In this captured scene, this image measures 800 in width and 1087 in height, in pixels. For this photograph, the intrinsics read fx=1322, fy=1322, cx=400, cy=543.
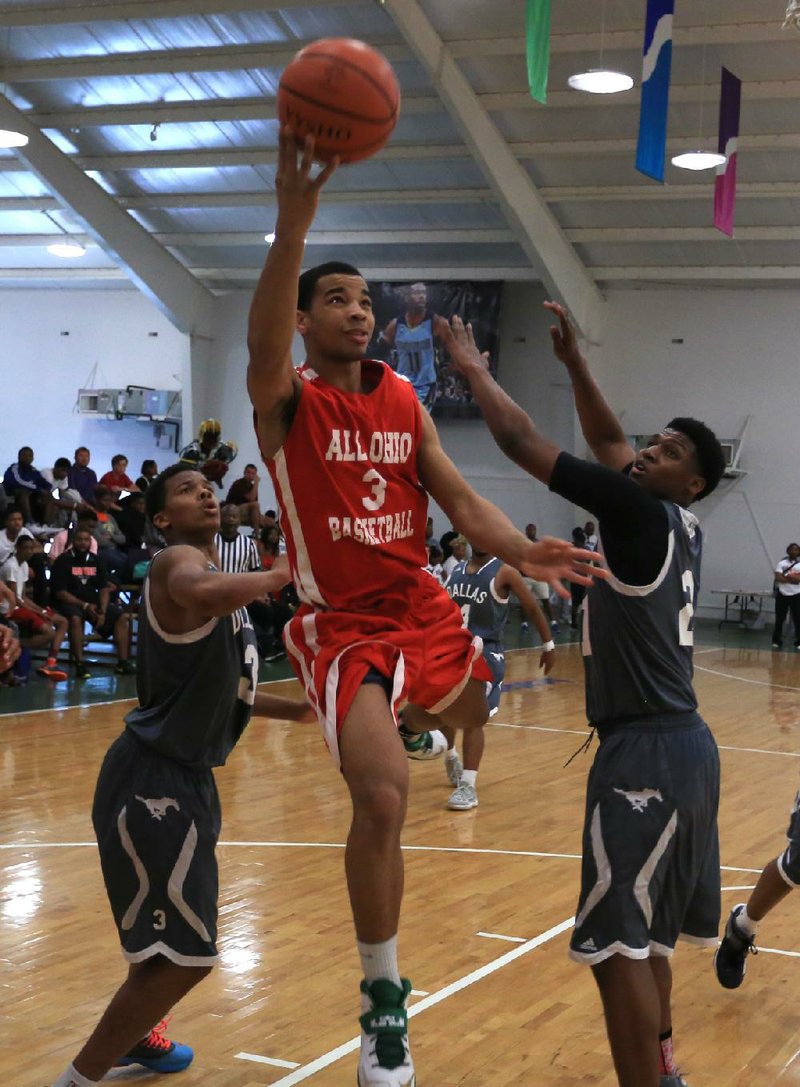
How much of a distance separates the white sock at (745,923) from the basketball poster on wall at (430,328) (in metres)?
16.6

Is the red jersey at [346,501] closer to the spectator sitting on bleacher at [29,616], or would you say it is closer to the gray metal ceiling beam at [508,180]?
the spectator sitting on bleacher at [29,616]

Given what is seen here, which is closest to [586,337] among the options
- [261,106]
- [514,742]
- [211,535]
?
[261,106]

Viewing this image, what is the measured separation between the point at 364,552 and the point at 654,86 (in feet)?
29.6

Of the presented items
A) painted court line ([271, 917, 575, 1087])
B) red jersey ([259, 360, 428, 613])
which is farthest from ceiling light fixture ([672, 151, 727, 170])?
red jersey ([259, 360, 428, 613])

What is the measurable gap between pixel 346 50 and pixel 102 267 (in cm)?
2165

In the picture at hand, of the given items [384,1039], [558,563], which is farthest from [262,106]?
[384,1039]

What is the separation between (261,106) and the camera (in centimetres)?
1625

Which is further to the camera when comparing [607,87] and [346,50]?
[607,87]

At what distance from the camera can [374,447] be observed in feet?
10.6

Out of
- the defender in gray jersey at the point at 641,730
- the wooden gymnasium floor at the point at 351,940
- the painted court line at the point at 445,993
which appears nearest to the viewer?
the defender in gray jersey at the point at 641,730

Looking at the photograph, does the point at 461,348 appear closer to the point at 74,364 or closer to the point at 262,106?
the point at 262,106

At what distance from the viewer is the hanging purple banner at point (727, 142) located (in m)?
13.0

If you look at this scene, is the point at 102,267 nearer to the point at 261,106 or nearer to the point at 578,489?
the point at 261,106

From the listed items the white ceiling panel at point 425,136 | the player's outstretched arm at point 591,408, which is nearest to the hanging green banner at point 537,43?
the white ceiling panel at point 425,136
